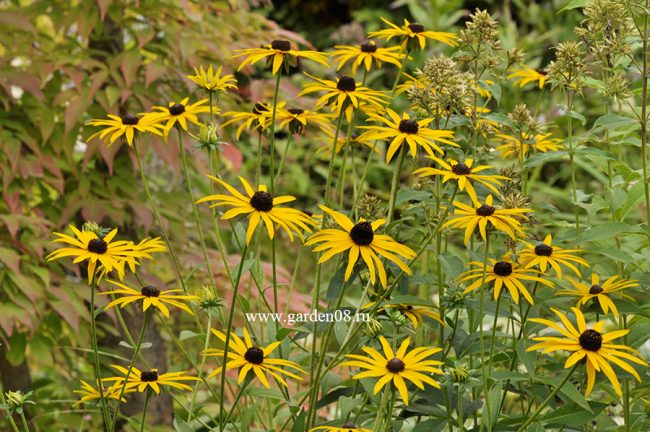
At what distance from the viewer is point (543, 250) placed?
1.47 meters

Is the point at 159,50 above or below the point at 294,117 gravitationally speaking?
above

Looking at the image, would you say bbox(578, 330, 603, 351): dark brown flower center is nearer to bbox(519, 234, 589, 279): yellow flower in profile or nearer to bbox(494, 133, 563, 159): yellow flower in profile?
bbox(519, 234, 589, 279): yellow flower in profile

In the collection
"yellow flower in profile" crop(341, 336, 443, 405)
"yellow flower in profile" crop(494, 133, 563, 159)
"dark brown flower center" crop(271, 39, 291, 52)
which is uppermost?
"dark brown flower center" crop(271, 39, 291, 52)

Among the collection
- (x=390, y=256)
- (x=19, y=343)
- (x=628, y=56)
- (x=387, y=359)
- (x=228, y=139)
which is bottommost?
(x=19, y=343)

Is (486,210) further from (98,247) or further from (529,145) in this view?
(98,247)

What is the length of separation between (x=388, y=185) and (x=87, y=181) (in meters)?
2.96

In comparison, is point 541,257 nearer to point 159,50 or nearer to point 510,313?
point 510,313

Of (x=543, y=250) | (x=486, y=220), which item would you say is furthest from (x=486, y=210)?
(x=543, y=250)

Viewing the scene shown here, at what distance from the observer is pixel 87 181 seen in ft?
8.23

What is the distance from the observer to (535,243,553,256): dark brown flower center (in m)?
1.47

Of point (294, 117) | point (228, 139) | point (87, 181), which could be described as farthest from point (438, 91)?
point (87, 181)

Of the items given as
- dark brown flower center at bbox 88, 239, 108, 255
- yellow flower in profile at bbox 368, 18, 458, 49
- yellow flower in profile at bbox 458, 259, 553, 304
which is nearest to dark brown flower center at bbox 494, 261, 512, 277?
yellow flower in profile at bbox 458, 259, 553, 304

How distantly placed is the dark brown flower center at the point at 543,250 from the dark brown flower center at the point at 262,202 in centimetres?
46

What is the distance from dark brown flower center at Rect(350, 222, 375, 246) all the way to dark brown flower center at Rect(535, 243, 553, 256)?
12.8 inches
